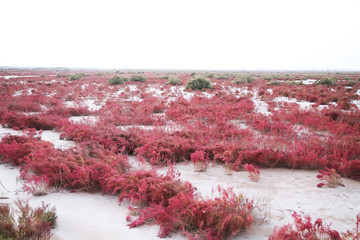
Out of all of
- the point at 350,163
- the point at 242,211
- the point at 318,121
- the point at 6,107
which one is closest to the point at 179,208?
the point at 242,211

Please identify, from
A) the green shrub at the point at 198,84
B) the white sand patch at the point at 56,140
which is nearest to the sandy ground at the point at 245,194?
the white sand patch at the point at 56,140

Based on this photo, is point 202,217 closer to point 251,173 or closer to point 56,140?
point 251,173

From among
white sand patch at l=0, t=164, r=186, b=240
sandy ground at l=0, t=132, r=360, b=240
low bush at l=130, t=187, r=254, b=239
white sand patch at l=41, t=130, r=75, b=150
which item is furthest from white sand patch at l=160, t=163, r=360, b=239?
white sand patch at l=41, t=130, r=75, b=150

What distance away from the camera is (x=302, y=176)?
4.45 m

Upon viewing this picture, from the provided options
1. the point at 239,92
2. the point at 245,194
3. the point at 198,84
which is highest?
the point at 198,84

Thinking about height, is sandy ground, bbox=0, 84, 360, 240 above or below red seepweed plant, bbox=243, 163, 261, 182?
below

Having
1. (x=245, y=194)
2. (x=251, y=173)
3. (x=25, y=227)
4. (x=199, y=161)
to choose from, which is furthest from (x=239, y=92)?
(x=25, y=227)

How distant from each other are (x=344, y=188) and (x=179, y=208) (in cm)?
319

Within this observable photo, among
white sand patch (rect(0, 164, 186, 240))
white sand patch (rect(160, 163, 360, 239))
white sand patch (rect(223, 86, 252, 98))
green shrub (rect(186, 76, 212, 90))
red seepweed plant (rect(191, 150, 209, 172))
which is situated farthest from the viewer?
green shrub (rect(186, 76, 212, 90))

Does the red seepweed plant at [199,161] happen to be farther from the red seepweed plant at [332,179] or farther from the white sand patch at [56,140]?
the white sand patch at [56,140]

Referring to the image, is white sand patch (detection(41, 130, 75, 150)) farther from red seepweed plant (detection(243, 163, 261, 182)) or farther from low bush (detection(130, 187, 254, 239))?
A: red seepweed plant (detection(243, 163, 261, 182))

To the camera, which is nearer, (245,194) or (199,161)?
(245,194)

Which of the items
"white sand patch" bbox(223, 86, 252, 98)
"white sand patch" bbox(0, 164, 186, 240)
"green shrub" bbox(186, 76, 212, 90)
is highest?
"green shrub" bbox(186, 76, 212, 90)

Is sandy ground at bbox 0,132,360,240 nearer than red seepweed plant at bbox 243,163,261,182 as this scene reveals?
Yes
